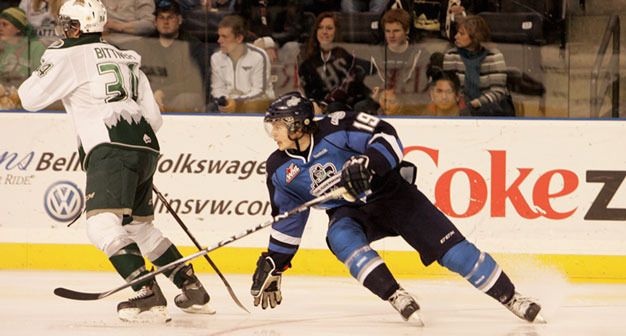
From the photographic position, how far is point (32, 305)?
560cm

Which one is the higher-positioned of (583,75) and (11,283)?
(583,75)

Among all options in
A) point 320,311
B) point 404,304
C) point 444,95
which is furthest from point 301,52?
point 404,304

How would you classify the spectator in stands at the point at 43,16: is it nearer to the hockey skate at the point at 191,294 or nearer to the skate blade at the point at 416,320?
the hockey skate at the point at 191,294

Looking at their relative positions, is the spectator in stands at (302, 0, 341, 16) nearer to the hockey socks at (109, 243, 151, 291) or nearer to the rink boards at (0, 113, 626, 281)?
the rink boards at (0, 113, 626, 281)

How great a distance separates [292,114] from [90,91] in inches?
32.2

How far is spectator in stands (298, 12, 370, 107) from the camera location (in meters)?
7.24

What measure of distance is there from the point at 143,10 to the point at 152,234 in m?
2.43

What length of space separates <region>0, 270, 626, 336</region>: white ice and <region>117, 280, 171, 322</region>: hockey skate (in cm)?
4

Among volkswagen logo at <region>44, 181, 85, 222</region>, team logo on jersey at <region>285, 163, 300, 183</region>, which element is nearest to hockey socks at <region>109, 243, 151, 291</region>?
team logo on jersey at <region>285, 163, 300, 183</region>

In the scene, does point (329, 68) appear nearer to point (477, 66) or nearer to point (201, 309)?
point (477, 66)

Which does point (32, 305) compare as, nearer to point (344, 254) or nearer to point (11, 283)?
point (11, 283)

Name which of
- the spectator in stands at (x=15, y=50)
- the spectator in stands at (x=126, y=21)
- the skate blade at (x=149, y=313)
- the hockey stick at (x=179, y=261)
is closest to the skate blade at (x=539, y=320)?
the hockey stick at (x=179, y=261)

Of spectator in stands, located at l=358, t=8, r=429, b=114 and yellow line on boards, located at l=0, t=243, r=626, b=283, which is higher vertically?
spectator in stands, located at l=358, t=8, r=429, b=114

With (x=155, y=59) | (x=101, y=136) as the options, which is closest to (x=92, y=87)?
(x=101, y=136)
